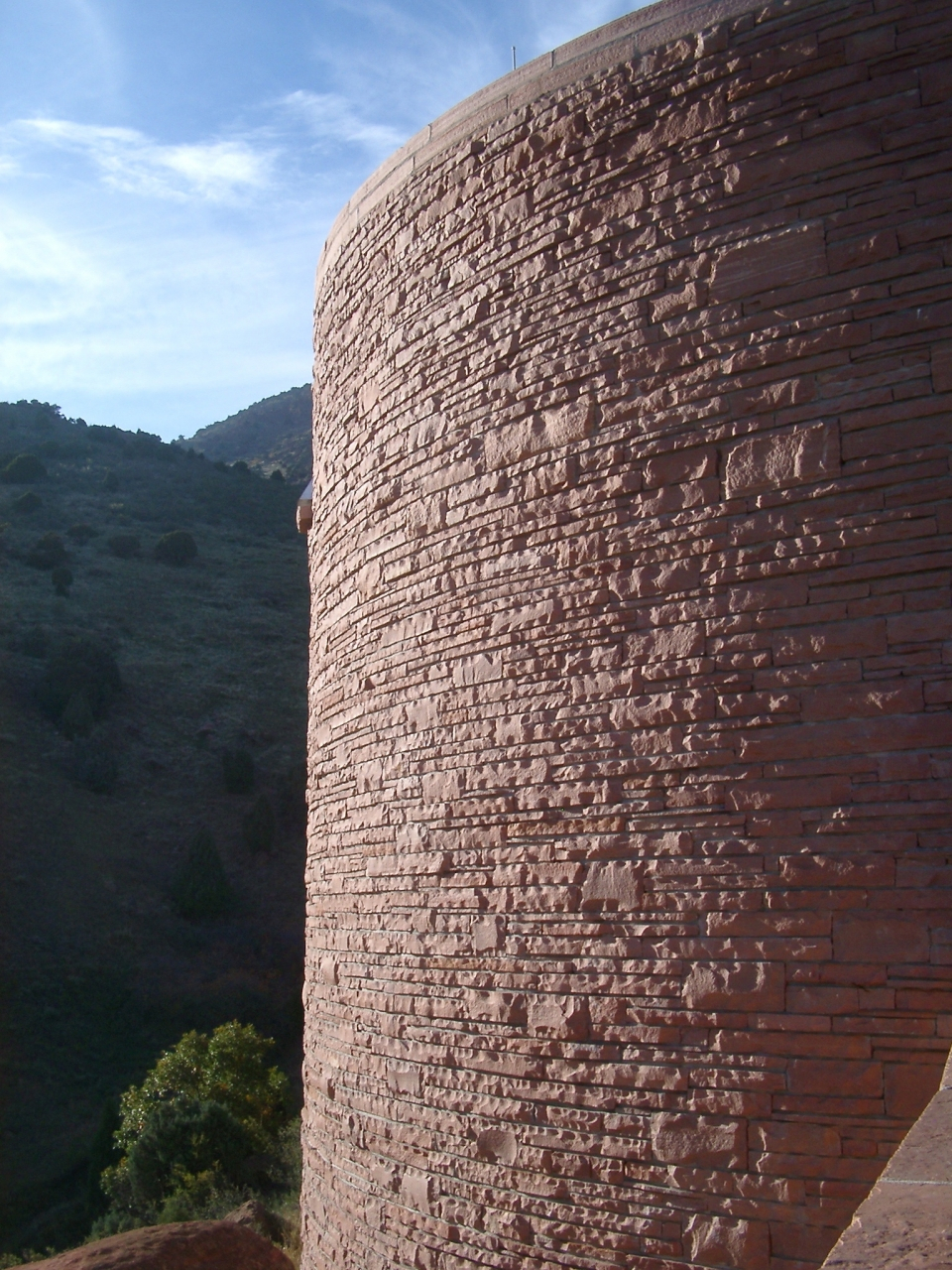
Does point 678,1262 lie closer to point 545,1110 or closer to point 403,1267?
point 545,1110

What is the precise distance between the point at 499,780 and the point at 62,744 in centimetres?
2740

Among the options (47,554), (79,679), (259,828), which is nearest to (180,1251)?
(259,828)

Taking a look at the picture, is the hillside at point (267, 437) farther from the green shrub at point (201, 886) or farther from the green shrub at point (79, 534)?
the green shrub at point (201, 886)

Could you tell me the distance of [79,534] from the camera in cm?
3803

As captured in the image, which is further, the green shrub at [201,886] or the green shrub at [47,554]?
the green shrub at [47,554]

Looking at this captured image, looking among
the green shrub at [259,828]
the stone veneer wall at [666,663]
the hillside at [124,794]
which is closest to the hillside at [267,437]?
the hillside at [124,794]

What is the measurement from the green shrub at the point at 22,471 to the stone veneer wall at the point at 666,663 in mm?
39659

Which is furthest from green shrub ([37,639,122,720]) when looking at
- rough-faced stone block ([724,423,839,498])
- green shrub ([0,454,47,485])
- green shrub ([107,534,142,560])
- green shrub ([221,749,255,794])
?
rough-faced stone block ([724,423,839,498])

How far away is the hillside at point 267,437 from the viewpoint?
189ft

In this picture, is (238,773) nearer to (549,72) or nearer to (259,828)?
(259,828)

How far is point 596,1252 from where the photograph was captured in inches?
159

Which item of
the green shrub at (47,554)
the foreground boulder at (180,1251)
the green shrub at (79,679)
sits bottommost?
the foreground boulder at (180,1251)

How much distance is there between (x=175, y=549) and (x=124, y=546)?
168cm

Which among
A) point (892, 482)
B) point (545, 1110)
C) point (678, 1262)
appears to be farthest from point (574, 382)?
point (678, 1262)
